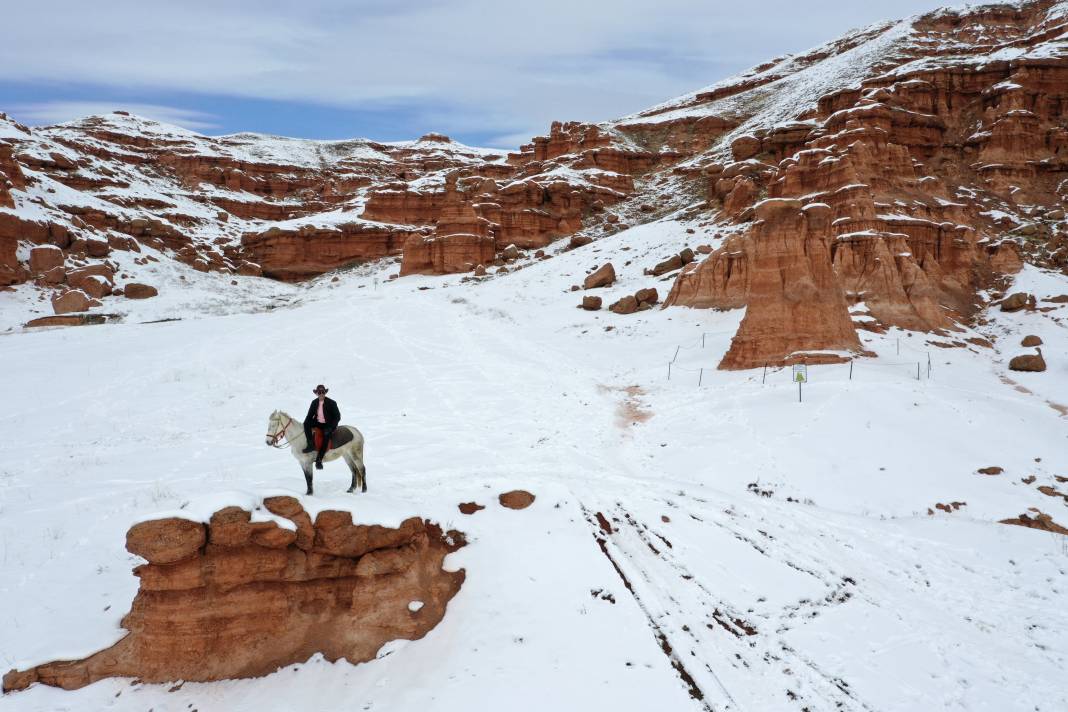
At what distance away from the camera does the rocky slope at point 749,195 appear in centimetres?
2747

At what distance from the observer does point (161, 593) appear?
658 centimetres

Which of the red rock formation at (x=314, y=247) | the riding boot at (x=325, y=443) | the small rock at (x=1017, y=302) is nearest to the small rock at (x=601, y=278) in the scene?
the small rock at (x=1017, y=302)

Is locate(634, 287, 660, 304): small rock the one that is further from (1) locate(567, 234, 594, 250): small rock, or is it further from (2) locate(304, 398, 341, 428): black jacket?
(2) locate(304, 398, 341, 428): black jacket

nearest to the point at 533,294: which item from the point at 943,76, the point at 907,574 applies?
the point at 907,574

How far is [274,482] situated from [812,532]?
1056cm

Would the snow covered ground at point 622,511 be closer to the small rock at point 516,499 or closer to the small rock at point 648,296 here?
the small rock at point 516,499

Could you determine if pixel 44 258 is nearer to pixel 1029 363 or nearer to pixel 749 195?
pixel 749 195

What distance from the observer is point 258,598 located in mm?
6875

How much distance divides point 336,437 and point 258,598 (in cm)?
265

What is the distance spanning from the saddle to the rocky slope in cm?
1711

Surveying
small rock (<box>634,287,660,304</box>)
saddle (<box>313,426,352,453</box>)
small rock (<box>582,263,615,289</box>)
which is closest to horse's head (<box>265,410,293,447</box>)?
saddle (<box>313,426,352,453</box>)

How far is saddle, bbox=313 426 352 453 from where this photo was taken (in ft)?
28.5

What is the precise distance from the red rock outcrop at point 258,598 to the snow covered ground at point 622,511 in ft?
0.80

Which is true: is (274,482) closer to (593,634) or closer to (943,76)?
(593,634)
